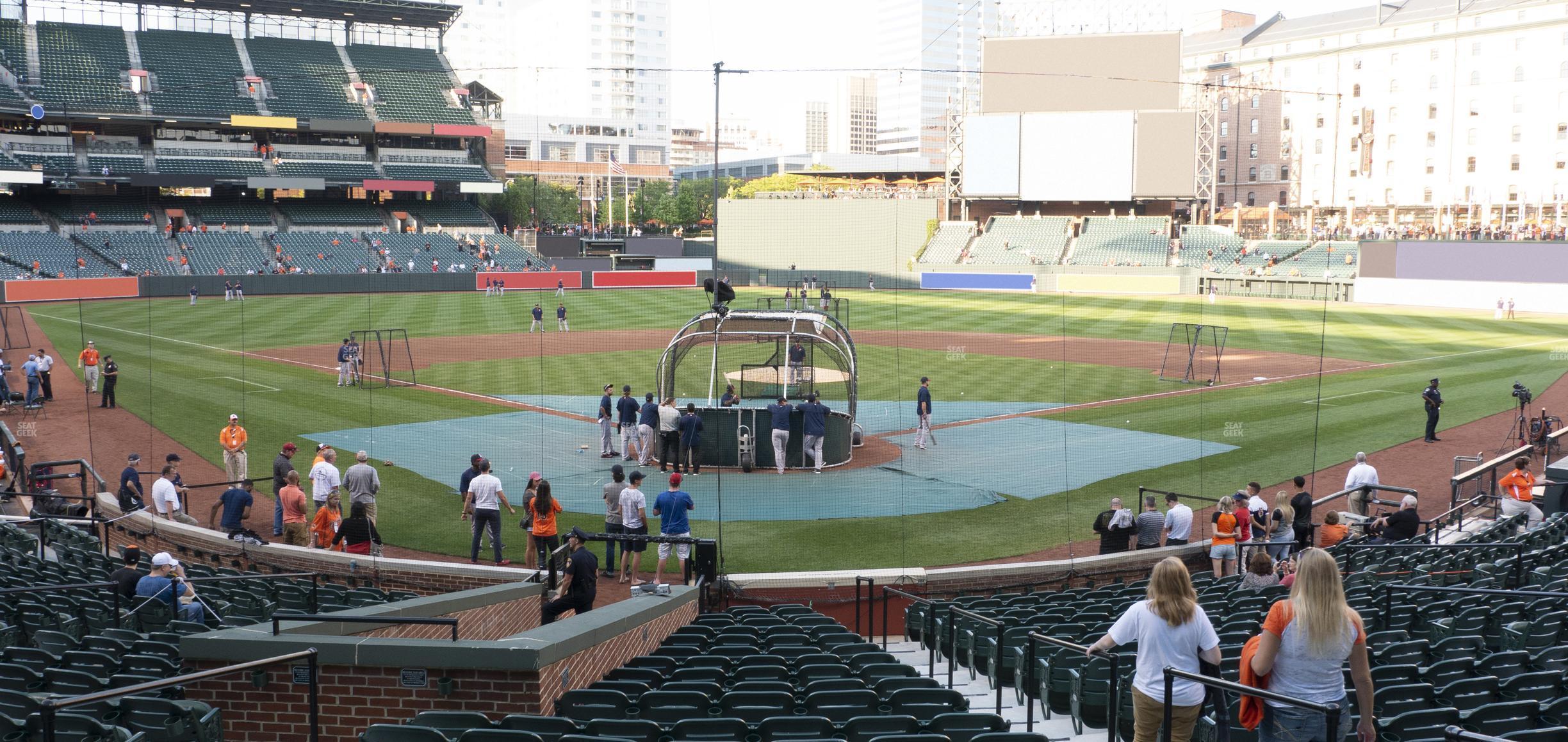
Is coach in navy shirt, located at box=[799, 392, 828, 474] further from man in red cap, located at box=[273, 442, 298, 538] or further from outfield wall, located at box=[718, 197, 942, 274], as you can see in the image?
outfield wall, located at box=[718, 197, 942, 274]

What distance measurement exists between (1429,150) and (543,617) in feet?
315

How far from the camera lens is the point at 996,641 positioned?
30.6ft

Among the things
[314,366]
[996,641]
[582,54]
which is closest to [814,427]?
[996,641]

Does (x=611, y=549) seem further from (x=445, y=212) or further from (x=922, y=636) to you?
(x=445, y=212)

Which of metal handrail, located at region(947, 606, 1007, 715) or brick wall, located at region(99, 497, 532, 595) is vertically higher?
metal handrail, located at region(947, 606, 1007, 715)

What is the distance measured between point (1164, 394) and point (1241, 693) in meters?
26.8

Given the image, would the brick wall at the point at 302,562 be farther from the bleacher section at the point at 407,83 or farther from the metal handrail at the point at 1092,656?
the bleacher section at the point at 407,83

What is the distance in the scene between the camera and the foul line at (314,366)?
27.6 meters

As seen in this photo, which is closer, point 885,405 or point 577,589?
point 577,589

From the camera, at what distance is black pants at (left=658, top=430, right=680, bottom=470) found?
66.6 ft

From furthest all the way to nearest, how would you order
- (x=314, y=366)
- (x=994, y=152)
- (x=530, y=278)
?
(x=994, y=152) < (x=530, y=278) < (x=314, y=366)

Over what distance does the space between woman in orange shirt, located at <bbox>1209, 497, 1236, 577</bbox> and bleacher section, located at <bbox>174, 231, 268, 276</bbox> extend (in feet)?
193

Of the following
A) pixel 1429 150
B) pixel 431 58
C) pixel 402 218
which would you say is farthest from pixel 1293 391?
pixel 431 58

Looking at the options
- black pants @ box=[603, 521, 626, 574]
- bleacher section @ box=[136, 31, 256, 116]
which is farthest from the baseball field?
bleacher section @ box=[136, 31, 256, 116]
